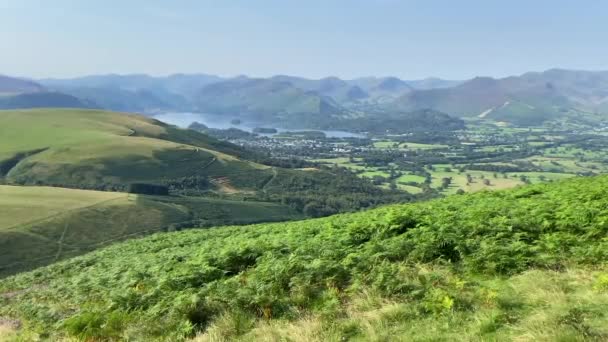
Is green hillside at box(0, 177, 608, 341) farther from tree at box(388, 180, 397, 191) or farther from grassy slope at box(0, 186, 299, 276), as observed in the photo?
tree at box(388, 180, 397, 191)

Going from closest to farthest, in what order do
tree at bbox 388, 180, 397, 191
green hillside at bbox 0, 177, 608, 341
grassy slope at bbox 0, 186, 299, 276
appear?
green hillside at bbox 0, 177, 608, 341 < grassy slope at bbox 0, 186, 299, 276 < tree at bbox 388, 180, 397, 191

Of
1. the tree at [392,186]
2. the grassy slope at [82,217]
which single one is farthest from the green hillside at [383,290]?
the tree at [392,186]

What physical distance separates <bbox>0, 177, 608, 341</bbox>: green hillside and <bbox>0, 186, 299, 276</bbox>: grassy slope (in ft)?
249

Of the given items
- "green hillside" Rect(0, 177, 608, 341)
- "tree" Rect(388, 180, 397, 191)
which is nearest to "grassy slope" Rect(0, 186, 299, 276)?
"tree" Rect(388, 180, 397, 191)

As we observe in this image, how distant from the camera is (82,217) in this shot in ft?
346

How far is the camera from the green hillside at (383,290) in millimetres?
8898

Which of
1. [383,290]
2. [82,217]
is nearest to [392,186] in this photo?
[82,217]

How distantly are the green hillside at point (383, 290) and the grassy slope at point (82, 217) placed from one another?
7581 centimetres

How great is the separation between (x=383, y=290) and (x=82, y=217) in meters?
109

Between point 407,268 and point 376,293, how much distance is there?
170cm

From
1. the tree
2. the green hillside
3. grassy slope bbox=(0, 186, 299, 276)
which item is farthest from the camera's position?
the tree

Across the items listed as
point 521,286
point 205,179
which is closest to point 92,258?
point 521,286

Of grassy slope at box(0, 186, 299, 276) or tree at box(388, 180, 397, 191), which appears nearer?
grassy slope at box(0, 186, 299, 276)

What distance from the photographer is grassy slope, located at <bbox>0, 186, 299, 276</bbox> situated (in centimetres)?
8631
